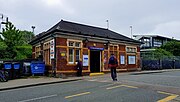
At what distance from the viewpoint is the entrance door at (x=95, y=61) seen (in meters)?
22.5

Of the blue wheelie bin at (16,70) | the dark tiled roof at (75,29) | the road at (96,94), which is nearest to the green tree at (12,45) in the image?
the dark tiled roof at (75,29)

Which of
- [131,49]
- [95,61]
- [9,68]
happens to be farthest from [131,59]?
[9,68]

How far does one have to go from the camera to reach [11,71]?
17.9 metres

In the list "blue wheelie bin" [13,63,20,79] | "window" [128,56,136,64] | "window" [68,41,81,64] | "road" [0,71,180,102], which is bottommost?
"road" [0,71,180,102]

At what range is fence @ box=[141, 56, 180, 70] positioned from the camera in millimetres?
32537

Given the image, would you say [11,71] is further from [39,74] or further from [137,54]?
[137,54]

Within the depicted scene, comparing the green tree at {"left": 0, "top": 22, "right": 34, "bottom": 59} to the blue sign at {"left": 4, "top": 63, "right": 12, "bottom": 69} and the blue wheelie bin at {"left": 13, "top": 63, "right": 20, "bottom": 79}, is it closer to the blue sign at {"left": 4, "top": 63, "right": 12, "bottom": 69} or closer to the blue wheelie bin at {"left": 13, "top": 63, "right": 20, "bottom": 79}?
the blue wheelie bin at {"left": 13, "top": 63, "right": 20, "bottom": 79}

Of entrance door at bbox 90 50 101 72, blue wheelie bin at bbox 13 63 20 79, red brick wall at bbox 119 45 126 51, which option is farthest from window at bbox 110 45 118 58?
blue wheelie bin at bbox 13 63 20 79

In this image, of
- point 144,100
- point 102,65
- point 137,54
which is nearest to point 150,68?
point 137,54

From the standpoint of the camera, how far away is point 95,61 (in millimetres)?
22859

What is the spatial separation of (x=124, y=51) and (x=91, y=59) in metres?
5.09

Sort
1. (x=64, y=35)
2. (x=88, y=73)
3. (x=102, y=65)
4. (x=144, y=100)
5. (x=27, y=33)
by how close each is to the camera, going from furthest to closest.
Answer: (x=27, y=33)
(x=102, y=65)
(x=88, y=73)
(x=64, y=35)
(x=144, y=100)

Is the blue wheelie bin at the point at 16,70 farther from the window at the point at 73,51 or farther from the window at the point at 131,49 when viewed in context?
the window at the point at 131,49

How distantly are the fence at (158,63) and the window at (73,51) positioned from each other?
46.6 feet
